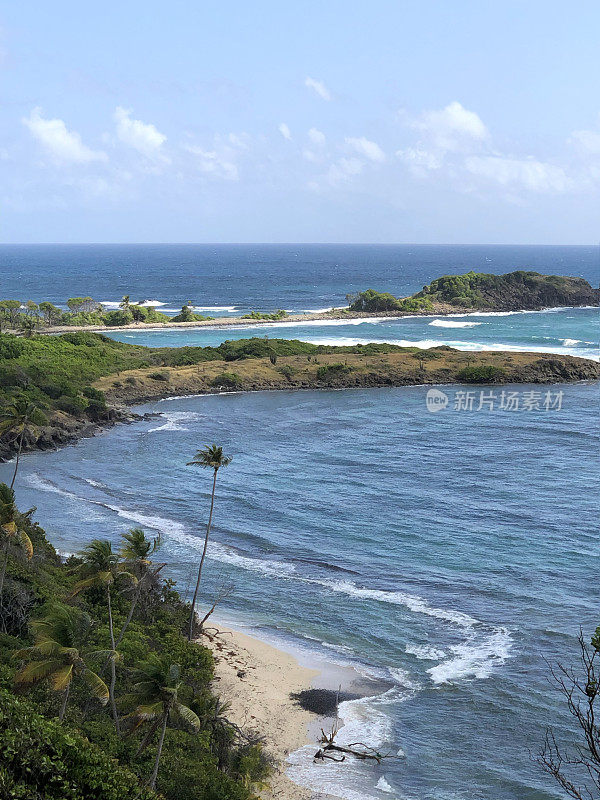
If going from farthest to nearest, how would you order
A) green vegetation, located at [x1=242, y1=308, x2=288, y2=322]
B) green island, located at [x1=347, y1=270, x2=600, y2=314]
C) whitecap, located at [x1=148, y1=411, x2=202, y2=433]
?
green island, located at [x1=347, y1=270, x2=600, y2=314], green vegetation, located at [x1=242, y1=308, x2=288, y2=322], whitecap, located at [x1=148, y1=411, x2=202, y2=433]

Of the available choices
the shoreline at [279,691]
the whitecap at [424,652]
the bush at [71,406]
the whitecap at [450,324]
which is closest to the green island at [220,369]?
the bush at [71,406]

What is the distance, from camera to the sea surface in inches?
1239

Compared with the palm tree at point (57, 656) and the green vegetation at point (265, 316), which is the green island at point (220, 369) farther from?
the palm tree at point (57, 656)

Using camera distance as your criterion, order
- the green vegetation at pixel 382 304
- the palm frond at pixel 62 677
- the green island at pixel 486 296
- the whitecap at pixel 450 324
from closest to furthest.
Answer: the palm frond at pixel 62 677 < the whitecap at pixel 450 324 < the green vegetation at pixel 382 304 < the green island at pixel 486 296

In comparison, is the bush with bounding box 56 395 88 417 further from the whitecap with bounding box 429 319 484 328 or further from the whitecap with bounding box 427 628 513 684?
the whitecap with bounding box 429 319 484 328

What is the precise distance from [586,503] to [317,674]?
28064 millimetres

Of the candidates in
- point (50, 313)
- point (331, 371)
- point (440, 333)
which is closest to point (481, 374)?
point (331, 371)

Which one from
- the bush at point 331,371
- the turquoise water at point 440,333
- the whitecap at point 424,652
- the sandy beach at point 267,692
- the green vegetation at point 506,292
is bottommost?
the sandy beach at point 267,692

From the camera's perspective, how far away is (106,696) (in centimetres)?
2398

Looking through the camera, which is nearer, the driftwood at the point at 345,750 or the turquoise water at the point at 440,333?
the driftwood at the point at 345,750

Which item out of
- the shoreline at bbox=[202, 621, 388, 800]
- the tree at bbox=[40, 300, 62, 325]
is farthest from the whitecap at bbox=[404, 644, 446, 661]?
the tree at bbox=[40, 300, 62, 325]
